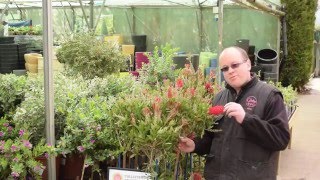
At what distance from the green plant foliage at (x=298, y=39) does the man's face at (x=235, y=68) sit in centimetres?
1143

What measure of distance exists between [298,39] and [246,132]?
38.2ft

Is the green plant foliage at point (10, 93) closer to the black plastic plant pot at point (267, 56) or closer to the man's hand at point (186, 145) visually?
the man's hand at point (186, 145)

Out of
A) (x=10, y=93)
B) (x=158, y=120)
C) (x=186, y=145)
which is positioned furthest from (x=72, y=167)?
(x=158, y=120)

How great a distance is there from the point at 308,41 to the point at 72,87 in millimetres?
11347

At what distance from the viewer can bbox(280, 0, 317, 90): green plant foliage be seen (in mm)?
13016

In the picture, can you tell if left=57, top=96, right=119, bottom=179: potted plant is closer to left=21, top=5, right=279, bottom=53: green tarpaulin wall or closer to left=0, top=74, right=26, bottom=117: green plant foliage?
left=0, top=74, right=26, bottom=117: green plant foliage

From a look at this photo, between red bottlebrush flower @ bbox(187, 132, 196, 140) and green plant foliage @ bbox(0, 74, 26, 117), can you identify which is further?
green plant foliage @ bbox(0, 74, 26, 117)

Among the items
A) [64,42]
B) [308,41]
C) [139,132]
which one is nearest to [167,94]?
[139,132]

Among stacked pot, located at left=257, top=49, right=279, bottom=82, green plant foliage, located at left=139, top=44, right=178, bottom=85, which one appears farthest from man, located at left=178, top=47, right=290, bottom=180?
stacked pot, located at left=257, top=49, right=279, bottom=82

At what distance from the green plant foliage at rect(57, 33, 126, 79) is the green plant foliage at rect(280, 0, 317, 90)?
9.94 meters

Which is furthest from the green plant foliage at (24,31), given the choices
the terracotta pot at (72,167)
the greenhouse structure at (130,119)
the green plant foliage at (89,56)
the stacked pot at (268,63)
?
the terracotta pot at (72,167)

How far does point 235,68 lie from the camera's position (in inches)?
90.3

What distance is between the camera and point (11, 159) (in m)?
2.34

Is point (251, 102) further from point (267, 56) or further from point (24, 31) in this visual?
point (267, 56)
